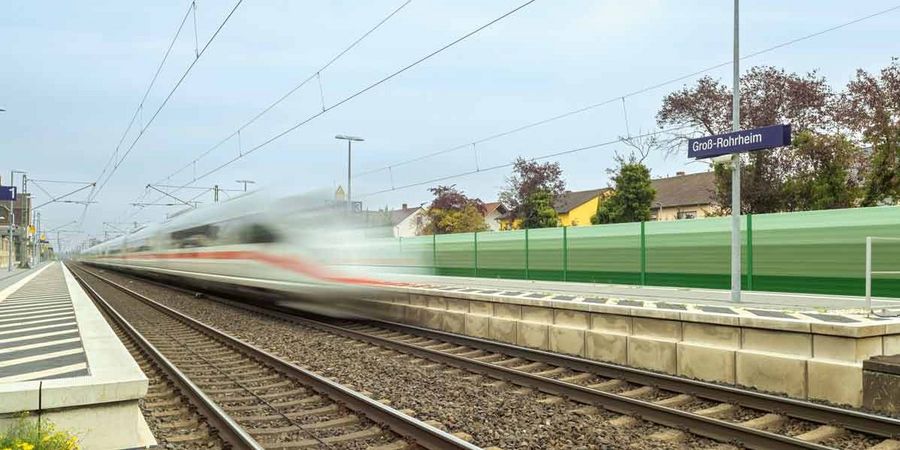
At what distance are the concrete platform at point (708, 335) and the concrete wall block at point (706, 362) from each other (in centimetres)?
1

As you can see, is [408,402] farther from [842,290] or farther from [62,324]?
[842,290]

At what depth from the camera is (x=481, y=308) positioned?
13.1 meters

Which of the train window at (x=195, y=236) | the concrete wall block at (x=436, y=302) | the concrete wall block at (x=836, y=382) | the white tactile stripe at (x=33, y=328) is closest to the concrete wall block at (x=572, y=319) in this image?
the concrete wall block at (x=436, y=302)

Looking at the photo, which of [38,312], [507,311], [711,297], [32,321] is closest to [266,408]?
[507,311]

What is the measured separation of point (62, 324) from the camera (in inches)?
444

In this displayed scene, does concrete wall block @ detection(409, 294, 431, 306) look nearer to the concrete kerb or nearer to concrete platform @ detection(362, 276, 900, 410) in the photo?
concrete platform @ detection(362, 276, 900, 410)

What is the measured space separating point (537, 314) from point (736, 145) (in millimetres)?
5285

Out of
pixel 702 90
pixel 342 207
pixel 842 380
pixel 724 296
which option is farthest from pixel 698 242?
pixel 702 90

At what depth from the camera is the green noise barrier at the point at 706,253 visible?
14.3 m

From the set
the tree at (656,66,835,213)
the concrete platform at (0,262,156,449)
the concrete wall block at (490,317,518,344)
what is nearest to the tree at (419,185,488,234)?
the tree at (656,66,835,213)

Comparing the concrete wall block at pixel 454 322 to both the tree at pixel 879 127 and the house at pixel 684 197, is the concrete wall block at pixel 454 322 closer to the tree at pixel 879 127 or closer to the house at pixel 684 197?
the tree at pixel 879 127

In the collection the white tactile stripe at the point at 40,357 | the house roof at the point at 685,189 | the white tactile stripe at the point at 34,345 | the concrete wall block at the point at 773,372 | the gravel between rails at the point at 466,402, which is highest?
the house roof at the point at 685,189

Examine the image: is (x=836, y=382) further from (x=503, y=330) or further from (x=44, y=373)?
(x=44, y=373)

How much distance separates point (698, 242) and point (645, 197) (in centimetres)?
2132
